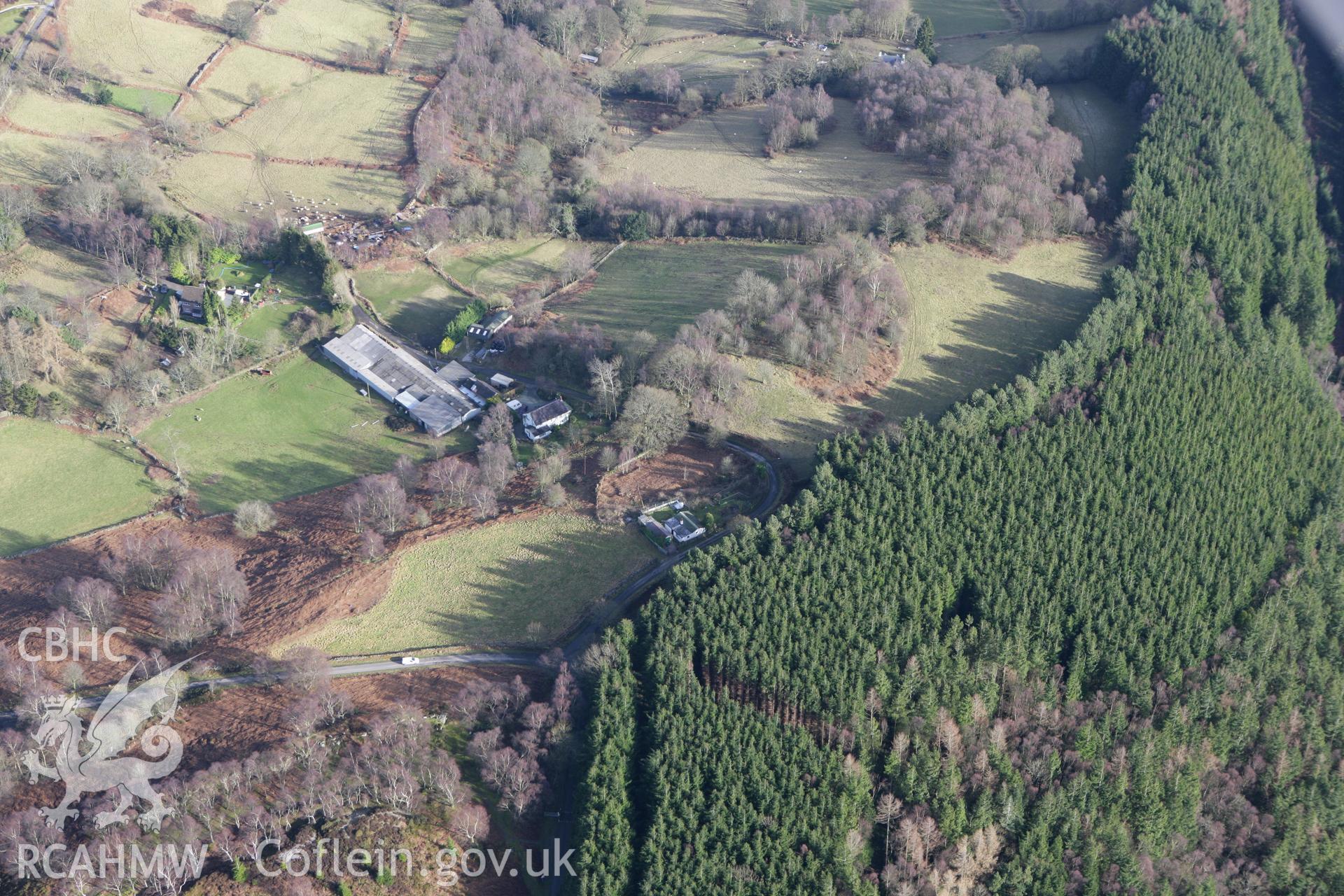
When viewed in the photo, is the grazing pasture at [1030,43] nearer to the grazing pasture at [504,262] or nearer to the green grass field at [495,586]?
the grazing pasture at [504,262]

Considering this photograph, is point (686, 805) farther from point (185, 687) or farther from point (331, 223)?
point (331, 223)

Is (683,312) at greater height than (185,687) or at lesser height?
greater

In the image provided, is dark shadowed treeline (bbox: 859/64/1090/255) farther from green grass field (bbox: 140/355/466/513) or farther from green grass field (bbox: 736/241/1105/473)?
green grass field (bbox: 140/355/466/513)

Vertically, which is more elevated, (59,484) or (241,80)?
(241,80)

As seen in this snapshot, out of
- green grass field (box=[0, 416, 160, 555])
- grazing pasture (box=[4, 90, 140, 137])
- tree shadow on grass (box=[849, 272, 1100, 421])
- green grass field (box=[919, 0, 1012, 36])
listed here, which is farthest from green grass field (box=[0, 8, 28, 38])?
tree shadow on grass (box=[849, 272, 1100, 421])

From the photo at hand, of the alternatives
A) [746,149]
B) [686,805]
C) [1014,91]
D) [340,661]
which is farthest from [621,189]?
[686,805]

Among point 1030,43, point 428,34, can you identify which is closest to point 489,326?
point 428,34

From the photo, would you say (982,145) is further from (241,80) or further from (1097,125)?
(241,80)

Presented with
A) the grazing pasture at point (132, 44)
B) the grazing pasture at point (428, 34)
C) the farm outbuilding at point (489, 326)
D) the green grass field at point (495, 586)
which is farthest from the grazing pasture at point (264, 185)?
the green grass field at point (495, 586)
